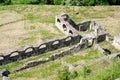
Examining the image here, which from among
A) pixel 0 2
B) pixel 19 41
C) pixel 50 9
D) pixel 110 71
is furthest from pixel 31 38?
pixel 0 2

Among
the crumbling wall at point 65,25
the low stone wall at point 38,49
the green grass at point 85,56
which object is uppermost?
the crumbling wall at point 65,25

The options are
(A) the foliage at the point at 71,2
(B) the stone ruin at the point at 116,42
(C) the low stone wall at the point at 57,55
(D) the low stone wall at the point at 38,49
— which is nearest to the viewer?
(C) the low stone wall at the point at 57,55

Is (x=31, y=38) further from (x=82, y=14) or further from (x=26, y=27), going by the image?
(x=82, y=14)

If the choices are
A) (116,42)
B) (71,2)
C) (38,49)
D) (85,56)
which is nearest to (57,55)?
(38,49)

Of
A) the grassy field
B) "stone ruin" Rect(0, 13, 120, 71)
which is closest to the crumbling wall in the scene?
"stone ruin" Rect(0, 13, 120, 71)

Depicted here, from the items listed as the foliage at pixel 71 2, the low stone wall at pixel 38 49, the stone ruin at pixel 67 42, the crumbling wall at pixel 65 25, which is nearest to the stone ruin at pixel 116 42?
the stone ruin at pixel 67 42

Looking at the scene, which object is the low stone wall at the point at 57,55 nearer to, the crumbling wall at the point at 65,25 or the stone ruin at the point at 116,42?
the crumbling wall at the point at 65,25

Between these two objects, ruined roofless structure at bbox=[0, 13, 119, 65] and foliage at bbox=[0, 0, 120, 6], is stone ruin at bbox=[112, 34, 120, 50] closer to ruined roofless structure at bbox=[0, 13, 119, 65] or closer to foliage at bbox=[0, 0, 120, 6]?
ruined roofless structure at bbox=[0, 13, 119, 65]
